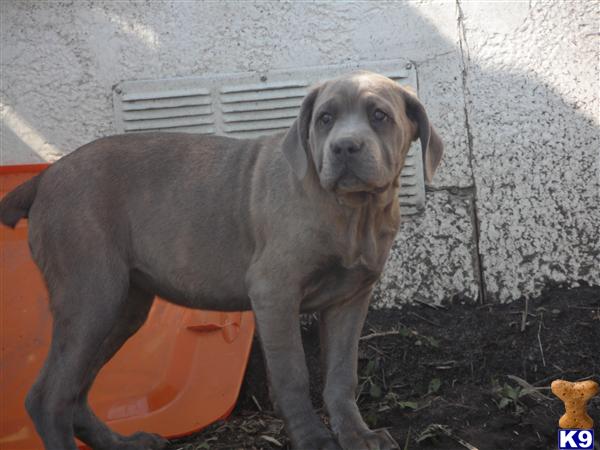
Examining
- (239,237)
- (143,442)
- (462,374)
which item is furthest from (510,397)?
(143,442)

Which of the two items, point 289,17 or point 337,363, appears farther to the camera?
point 289,17

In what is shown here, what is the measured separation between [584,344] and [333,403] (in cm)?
167

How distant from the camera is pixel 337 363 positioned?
4.48m

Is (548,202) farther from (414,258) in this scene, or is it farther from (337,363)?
(337,363)

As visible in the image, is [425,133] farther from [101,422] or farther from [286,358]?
[101,422]

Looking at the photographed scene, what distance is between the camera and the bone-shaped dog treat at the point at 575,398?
3723 mm

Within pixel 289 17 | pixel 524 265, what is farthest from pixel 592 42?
pixel 289 17

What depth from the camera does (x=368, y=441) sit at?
417 centimetres

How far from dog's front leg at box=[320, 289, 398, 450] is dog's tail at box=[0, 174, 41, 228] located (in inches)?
57.2

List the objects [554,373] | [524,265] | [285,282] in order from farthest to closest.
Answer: [524,265], [554,373], [285,282]

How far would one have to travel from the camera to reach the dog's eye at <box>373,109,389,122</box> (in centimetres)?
417

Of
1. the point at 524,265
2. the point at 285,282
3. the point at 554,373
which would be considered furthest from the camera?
the point at 524,265

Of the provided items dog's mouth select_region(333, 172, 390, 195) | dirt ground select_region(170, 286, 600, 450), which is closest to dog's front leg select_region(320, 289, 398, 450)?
dirt ground select_region(170, 286, 600, 450)

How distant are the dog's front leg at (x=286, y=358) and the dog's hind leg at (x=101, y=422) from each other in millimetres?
869
